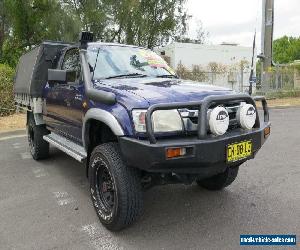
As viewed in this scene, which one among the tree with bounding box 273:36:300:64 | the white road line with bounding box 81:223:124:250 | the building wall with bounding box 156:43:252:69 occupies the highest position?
the tree with bounding box 273:36:300:64

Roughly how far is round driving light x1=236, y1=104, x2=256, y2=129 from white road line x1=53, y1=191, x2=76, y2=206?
2.26 m

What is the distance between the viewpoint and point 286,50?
82812 mm

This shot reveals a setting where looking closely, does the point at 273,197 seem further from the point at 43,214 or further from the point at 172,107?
the point at 43,214

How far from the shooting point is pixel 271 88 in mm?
19344

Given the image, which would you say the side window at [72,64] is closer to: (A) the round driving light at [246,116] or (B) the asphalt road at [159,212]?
(B) the asphalt road at [159,212]

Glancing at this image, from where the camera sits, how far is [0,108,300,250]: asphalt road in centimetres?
361

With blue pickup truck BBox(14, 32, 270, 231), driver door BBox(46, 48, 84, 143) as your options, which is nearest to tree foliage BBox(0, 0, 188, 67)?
driver door BBox(46, 48, 84, 143)

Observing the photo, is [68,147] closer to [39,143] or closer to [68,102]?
[68,102]

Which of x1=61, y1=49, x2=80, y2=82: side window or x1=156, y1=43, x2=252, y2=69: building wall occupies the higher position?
x1=156, y1=43, x2=252, y2=69: building wall

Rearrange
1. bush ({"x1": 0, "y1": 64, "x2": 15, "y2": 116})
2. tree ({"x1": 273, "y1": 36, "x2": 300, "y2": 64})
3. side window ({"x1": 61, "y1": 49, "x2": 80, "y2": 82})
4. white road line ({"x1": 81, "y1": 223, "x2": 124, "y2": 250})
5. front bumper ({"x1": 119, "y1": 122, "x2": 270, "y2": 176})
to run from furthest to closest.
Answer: tree ({"x1": 273, "y1": 36, "x2": 300, "y2": 64}), bush ({"x1": 0, "y1": 64, "x2": 15, "y2": 116}), side window ({"x1": 61, "y1": 49, "x2": 80, "y2": 82}), white road line ({"x1": 81, "y1": 223, "x2": 124, "y2": 250}), front bumper ({"x1": 119, "y1": 122, "x2": 270, "y2": 176})

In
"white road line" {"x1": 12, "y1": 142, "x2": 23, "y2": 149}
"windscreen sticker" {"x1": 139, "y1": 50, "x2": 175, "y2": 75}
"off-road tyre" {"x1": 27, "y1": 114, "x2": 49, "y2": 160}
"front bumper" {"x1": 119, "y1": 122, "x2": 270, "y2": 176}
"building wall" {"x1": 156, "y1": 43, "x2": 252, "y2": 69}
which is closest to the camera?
"front bumper" {"x1": 119, "y1": 122, "x2": 270, "y2": 176}

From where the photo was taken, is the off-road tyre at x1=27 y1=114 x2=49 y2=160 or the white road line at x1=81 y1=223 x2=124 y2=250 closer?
the white road line at x1=81 y1=223 x2=124 y2=250

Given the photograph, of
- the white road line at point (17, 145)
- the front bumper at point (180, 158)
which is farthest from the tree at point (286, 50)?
the front bumper at point (180, 158)

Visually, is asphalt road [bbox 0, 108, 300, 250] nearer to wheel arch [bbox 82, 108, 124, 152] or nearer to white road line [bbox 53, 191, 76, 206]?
white road line [bbox 53, 191, 76, 206]
